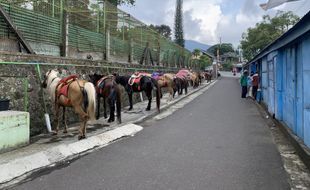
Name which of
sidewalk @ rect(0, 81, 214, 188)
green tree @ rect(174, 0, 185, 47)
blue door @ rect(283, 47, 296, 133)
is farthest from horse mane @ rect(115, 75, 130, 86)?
green tree @ rect(174, 0, 185, 47)

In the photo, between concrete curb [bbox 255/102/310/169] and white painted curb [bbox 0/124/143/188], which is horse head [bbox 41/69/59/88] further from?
concrete curb [bbox 255/102/310/169]

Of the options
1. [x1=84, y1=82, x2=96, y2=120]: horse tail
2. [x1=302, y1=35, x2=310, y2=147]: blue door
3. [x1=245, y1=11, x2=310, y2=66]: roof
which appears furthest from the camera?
[x1=84, y1=82, x2=96, y2=120]: horse tail

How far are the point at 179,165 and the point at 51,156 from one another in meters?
2.58

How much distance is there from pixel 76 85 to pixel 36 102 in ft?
5.47

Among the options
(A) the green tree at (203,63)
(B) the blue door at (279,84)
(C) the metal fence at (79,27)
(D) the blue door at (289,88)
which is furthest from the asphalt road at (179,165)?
(A) the green tree at (203,63)

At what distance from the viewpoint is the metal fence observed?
452 inches

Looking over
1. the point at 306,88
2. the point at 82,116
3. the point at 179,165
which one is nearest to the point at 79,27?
the point at 82,116

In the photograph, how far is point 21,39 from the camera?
10.6 m

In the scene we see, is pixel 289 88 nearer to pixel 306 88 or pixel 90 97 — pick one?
pixel 306 88

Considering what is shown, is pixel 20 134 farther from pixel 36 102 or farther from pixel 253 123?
pixel 253 123

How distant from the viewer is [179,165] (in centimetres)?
714

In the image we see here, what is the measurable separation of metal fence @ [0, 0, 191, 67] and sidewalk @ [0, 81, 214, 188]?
10.9 feet

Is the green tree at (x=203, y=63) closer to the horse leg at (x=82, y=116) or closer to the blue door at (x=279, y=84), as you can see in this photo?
the blue door at (x=279, y=84)

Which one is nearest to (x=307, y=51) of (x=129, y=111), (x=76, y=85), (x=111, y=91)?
(x=76, y=85)
